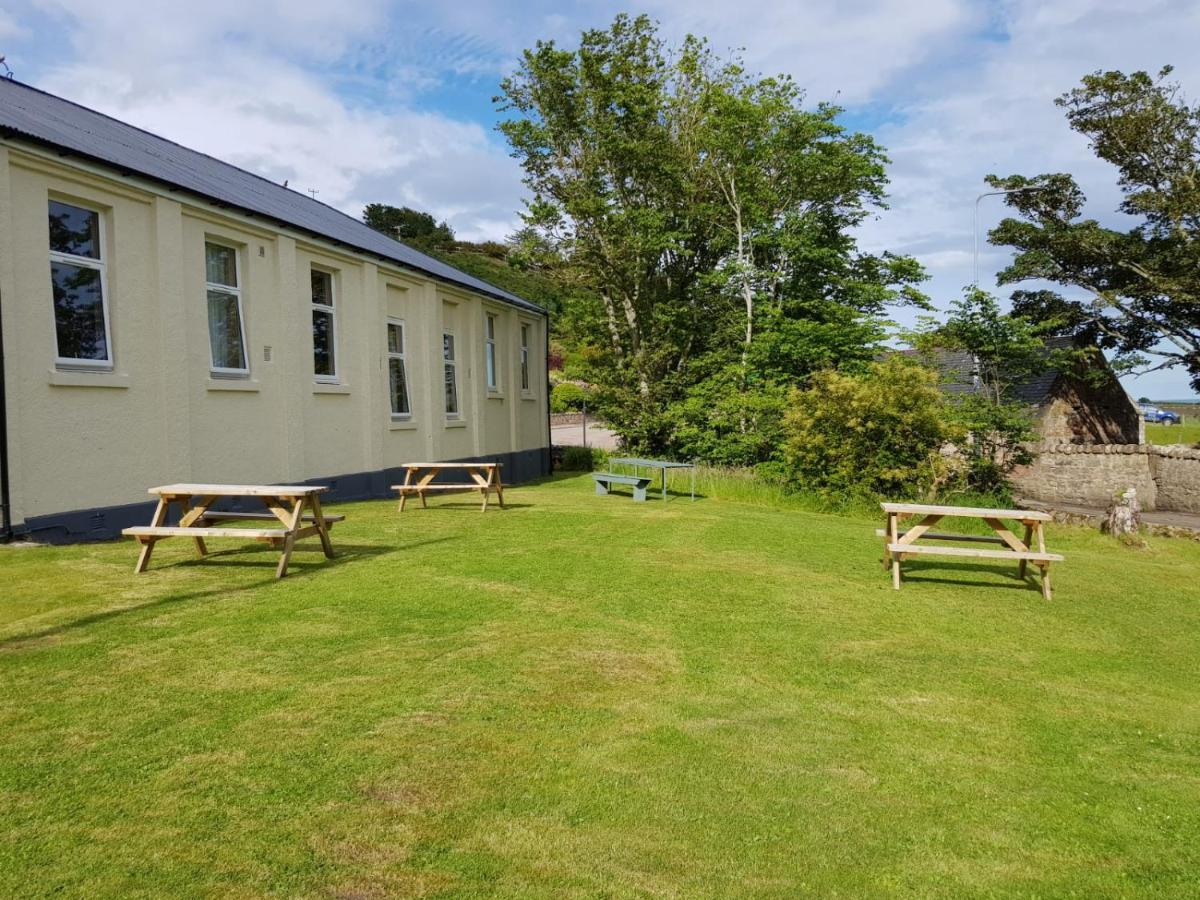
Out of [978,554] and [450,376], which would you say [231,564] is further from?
[450,376]

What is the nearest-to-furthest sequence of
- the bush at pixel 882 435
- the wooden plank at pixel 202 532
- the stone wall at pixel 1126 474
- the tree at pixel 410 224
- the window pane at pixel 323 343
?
the wooden plank at pixel 202 532 < the window pane at pixel 323 343 < the bush at pixel 882 435 < the stone wall at pixel 1126 474 < the tree at pixel 410 224

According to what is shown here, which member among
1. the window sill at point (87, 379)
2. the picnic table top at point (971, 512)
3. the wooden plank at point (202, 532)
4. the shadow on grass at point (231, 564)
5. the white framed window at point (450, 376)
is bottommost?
the shadow on grass at point (231, 564)

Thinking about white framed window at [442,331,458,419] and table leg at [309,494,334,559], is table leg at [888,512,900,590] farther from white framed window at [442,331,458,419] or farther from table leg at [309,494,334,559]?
white framed window at [442,331,458,419]

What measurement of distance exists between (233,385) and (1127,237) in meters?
33.2

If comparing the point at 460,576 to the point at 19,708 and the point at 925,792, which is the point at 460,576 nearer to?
the point at 19,708

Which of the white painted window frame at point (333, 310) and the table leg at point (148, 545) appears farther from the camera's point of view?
the white painted window frame at point (333, 310)

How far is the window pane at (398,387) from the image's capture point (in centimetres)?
1673

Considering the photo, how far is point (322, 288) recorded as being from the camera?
1463 centimetres

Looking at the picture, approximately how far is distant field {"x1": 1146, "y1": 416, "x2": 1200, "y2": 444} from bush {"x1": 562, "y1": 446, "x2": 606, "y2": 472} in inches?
1830

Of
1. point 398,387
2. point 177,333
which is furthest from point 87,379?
point 398,387

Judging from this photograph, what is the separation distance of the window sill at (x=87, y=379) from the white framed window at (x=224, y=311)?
5.93 ft

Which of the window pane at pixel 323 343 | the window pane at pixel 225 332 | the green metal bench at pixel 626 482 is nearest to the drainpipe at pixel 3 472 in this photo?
the window pane at pixel 225 332

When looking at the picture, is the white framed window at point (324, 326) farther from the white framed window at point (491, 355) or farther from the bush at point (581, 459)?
the bush at point (581, 459)

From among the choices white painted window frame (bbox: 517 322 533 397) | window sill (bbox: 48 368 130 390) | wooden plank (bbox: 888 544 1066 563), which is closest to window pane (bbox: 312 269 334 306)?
window sill (bbox: 48 368 130 390)
